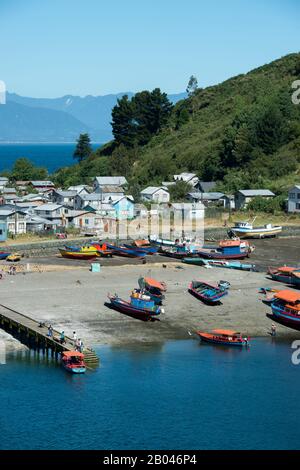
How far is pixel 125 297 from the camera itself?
6581cm

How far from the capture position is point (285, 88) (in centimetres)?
15375

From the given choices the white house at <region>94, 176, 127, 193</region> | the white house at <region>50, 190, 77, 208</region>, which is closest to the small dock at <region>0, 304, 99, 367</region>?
the white house at <region>50, 190, 77, 208</region>

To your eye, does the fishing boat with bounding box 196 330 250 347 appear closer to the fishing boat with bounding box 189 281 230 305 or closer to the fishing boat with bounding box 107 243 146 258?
the fishing boat with bounding box 189 281 230 305

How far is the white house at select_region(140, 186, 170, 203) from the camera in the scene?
120363mm

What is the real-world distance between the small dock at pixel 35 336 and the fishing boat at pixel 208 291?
13869 millimetres

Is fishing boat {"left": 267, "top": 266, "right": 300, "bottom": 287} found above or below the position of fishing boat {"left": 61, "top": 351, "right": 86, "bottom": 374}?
above

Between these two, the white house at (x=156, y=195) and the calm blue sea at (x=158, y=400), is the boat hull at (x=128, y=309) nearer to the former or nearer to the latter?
the calm blue sea at (x=158, y=400)

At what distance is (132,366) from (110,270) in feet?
87.6

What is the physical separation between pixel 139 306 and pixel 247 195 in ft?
181

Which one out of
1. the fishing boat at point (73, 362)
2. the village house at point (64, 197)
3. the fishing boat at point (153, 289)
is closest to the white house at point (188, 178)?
the village house at point (64, 197)

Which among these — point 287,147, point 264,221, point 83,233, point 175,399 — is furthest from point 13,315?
point 287,147

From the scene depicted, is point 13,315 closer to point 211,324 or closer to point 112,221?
point 211,324

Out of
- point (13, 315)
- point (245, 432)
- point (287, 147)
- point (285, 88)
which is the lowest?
point (245, 432)

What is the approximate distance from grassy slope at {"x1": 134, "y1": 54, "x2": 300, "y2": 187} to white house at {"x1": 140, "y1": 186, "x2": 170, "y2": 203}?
15619mm
